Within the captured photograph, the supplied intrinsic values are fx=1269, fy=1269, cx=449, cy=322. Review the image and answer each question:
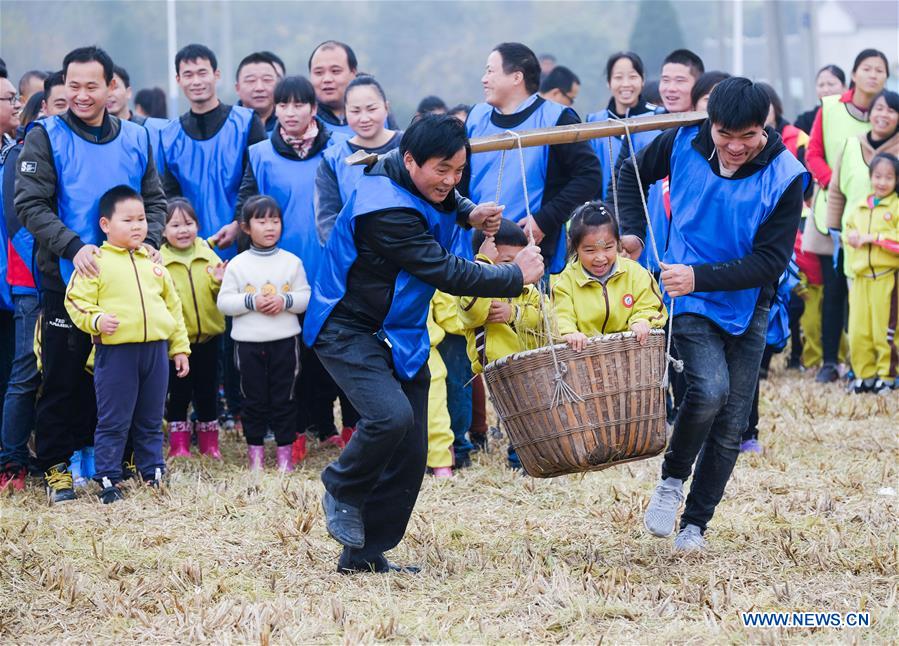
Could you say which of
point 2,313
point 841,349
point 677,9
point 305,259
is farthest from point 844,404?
point 677,9

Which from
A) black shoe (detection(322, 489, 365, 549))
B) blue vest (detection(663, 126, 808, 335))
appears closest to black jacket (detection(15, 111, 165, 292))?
black shoe (detection(322, 489, 365, 549))

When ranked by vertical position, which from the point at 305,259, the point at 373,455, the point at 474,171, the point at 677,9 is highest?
the point at 677,9

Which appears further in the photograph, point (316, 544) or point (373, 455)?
point (316, 544)

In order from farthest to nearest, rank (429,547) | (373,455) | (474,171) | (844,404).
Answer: (844,404)
(474,171)
(429,547)
(373,455)

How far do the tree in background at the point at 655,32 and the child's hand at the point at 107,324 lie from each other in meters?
18.6

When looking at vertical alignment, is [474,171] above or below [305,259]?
above

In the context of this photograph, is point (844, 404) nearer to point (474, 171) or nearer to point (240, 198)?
point (474, 171)

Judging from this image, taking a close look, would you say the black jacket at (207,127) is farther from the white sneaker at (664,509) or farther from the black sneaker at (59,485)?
the white sneaker at (664,509)

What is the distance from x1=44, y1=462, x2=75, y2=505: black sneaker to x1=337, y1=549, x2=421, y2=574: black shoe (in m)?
2.06

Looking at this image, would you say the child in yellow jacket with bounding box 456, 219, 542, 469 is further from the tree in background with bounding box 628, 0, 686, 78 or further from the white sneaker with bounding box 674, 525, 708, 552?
the tree in background with bounding box 628, 0, 686, 78

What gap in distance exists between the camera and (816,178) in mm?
10281

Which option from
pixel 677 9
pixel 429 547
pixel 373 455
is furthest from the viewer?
pixel 677 9

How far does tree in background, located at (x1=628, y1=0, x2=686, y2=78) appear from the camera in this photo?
23.6 m

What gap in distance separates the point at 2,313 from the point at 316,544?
9.63ft
